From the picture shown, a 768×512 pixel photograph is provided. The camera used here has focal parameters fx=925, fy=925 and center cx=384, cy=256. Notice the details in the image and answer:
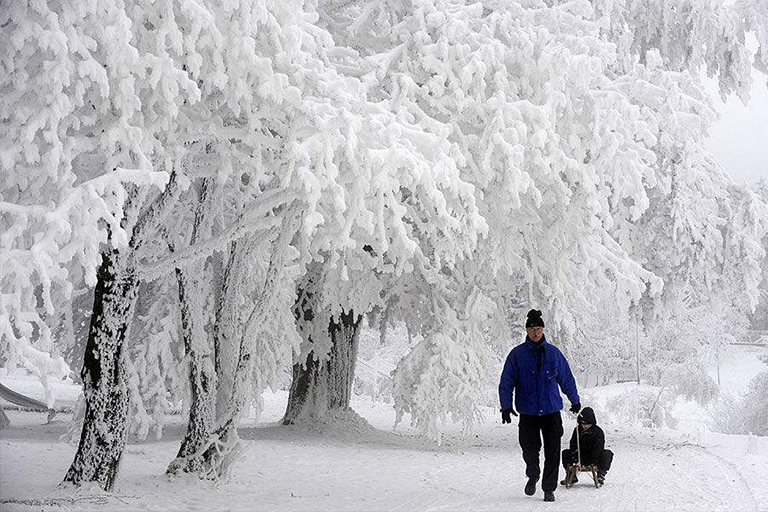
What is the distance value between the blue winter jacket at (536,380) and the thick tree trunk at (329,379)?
7524 millimetres

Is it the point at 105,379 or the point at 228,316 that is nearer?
the point at 105,379

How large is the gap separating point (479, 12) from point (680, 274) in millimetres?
6694

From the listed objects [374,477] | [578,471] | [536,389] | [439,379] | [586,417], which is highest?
[439,379]

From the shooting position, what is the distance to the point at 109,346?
834 cm

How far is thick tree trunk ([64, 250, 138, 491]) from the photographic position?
8.30m

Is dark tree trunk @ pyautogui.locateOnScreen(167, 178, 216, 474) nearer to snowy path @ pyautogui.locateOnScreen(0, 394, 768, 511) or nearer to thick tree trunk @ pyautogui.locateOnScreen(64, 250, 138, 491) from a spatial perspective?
snowy path @ pyautogui.locateOnScreen(0, 394, 768, 511)

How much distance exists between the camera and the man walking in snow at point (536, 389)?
832 cm

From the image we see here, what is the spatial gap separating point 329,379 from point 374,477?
5484mm

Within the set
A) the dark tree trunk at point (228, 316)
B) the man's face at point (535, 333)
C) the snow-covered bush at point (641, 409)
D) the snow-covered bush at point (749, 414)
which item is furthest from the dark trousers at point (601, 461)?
the snow-covered bush at point (641, 409)

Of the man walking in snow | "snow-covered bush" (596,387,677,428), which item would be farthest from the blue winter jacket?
"snow-covered bush" (596,387,677,428)

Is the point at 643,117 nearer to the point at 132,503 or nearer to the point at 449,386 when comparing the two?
the point at 449,386

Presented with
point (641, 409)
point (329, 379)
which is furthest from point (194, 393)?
point (641, 409)

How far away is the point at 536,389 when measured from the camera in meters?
8.34

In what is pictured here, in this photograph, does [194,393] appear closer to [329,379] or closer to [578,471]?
[578,471]
